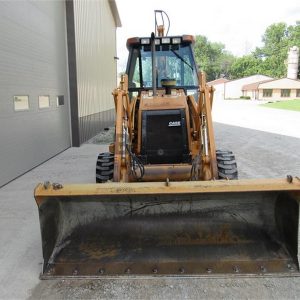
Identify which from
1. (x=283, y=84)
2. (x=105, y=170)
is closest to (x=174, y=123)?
(x=105, y=170)

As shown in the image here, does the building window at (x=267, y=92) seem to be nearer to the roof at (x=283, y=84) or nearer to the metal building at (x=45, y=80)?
the roof at (x=283, y=84)

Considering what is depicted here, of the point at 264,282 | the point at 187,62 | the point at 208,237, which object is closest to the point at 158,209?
the point at 208,237

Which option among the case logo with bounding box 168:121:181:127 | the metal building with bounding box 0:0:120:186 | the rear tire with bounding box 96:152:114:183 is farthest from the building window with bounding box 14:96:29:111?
the case logo with bounding box 168:121:181:127

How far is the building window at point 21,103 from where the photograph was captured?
7.99 meters

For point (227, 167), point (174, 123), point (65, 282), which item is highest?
point (174, 123)

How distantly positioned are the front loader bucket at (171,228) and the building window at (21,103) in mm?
4741

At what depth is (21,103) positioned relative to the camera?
8281mm

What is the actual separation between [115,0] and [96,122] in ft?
26.9

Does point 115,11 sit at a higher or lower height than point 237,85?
higher

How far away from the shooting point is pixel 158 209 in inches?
153

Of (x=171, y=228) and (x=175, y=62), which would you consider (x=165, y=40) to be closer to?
(x=175, y=62)

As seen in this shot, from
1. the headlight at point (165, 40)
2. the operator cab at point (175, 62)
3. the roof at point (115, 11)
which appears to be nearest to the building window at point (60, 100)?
the operator cab at point (175, 62)

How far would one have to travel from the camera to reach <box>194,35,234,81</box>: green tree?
345 ft

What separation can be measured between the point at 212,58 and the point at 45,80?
347 ft
